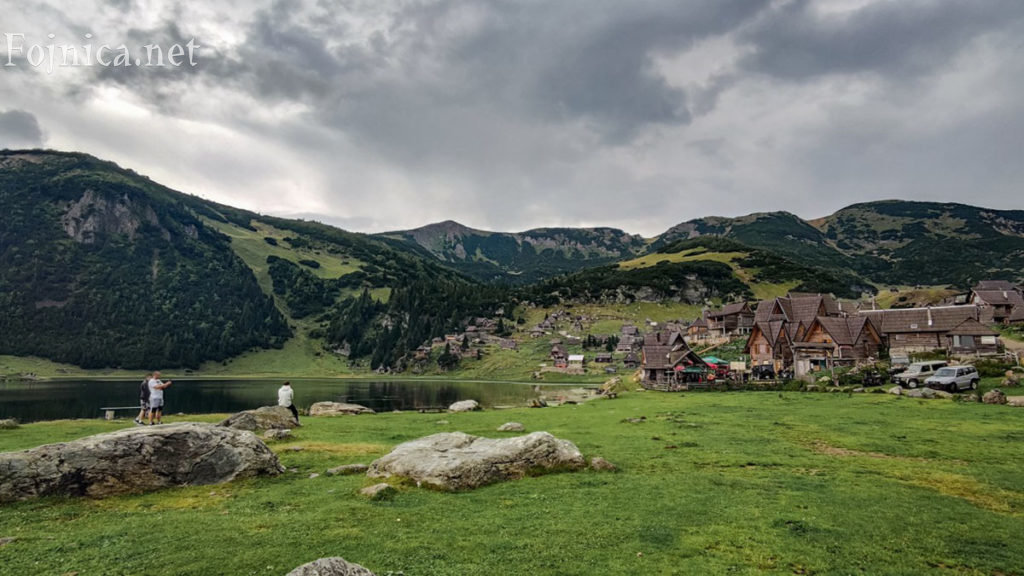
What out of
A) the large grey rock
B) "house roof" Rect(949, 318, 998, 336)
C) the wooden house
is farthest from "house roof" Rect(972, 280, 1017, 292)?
the large grey rock

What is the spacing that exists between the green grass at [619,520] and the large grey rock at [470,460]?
803 millimetres

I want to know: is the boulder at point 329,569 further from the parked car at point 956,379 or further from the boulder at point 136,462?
the parked car at point 956,379

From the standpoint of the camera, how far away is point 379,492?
53.0 ft

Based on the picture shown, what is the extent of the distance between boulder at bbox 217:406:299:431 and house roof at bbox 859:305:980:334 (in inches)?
3049

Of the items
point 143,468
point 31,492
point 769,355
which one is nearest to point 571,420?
point 143,468

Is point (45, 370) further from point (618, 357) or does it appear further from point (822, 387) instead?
point (822, 387)

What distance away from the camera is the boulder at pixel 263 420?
2947 centimetres

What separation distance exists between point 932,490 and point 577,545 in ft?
44.0

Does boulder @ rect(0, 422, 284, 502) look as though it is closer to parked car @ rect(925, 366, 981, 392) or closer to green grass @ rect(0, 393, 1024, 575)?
green grass @ rect(0, 393, 1024, 575)

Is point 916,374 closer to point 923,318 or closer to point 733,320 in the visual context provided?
point 923,318

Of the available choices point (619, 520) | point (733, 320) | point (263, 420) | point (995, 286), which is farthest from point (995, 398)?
point (995, 286)

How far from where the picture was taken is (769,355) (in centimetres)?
8188

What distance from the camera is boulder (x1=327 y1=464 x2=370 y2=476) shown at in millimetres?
19862

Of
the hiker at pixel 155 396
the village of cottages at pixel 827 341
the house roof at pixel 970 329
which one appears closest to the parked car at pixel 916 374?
the village of cottages at pixel 827 341
